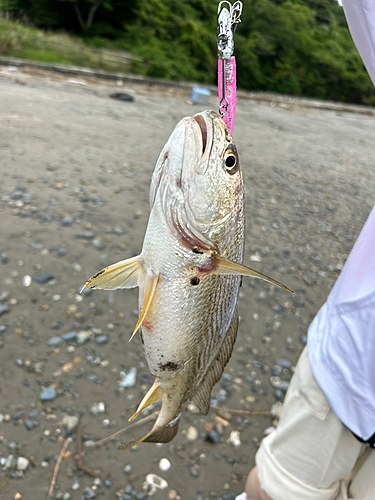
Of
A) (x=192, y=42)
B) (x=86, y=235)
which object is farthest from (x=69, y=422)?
(x=192, y=42)

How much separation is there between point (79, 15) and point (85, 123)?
2536 centimetres

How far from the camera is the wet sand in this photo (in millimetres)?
2203

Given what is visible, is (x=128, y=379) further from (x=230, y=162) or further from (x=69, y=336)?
(x=230, y=162)

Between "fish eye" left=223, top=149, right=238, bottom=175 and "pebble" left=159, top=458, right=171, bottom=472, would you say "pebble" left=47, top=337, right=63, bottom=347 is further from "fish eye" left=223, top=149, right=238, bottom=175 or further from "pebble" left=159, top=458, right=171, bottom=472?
"fish eye" left=223, top=149, right=238, bottom=175

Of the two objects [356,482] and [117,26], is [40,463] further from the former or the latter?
[117,26]

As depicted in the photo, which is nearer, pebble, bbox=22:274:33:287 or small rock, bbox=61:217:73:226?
pebble, bbox=22:274:33:287

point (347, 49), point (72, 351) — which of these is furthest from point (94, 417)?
point (347, 49)

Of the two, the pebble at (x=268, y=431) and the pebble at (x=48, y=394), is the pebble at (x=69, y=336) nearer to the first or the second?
the pebble at (x=48, y=394)

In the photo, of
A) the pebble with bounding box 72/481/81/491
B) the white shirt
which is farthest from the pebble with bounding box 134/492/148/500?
the white shirt

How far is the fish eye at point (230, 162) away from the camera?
1164 mm

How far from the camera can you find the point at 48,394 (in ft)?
8.04

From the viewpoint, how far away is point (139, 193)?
533cm

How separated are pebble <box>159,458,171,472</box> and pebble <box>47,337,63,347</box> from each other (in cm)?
122

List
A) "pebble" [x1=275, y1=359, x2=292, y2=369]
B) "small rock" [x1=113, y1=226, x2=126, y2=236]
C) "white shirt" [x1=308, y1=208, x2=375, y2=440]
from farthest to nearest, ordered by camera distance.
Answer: "small rock" [x1=113, y1=226, x2=126, y2=236]
"pebble" [x1=275, y1=359, x2=292, y2=369]
"white shirt" [x1=308, y1=208, x2=375, y2=440]
